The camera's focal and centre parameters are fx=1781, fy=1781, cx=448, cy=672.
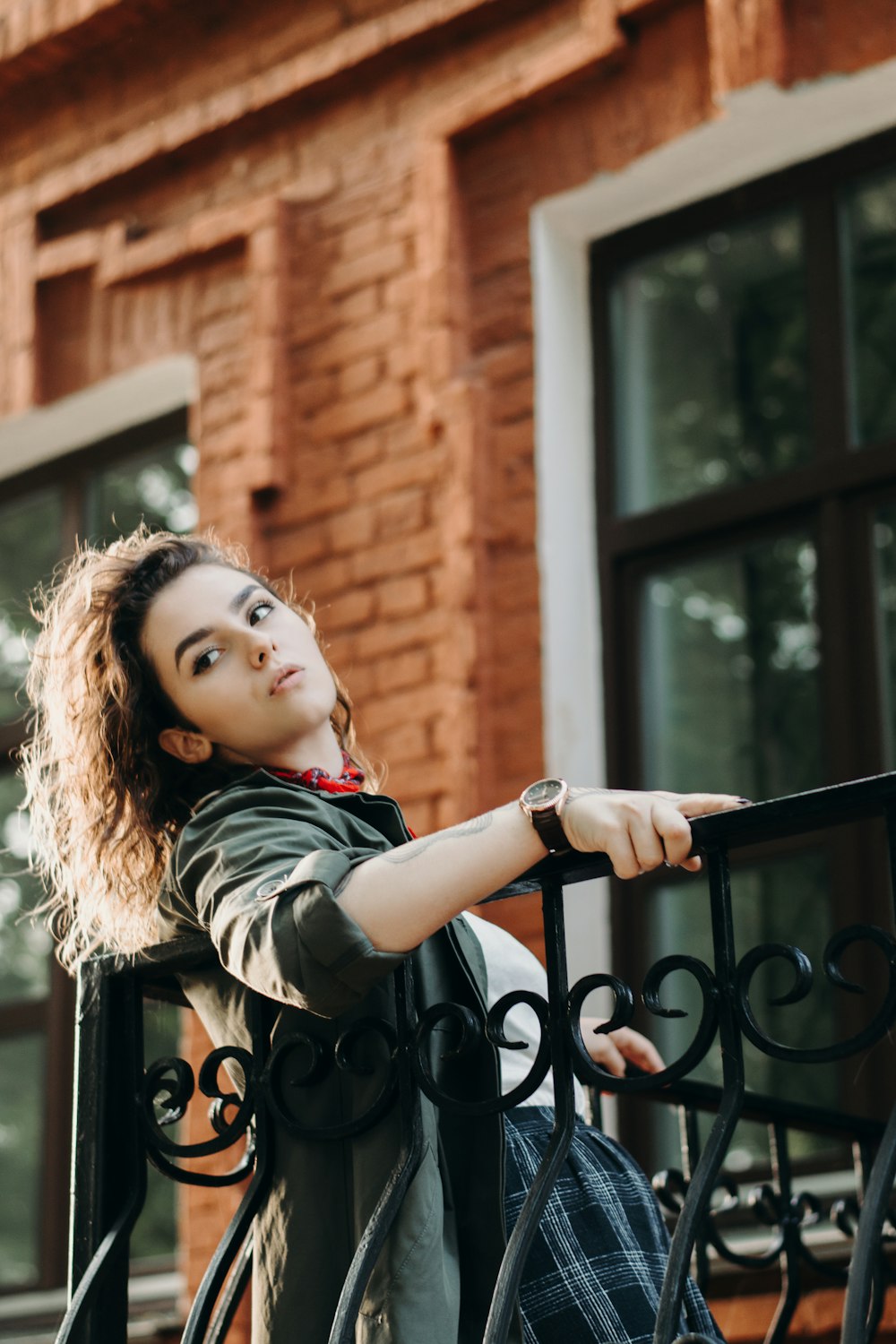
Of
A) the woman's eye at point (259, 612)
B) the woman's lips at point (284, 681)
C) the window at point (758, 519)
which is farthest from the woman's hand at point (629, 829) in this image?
the window at point (758, 519)

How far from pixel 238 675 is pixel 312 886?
53 centimetres

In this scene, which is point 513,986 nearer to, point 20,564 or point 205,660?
point 205,660

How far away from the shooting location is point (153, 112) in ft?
18.6

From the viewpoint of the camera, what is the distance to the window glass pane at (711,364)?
4664 millimetres

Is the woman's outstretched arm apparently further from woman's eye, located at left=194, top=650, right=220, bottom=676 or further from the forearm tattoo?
woman's eye, located at left=194, top=650, right=220, bottom=676

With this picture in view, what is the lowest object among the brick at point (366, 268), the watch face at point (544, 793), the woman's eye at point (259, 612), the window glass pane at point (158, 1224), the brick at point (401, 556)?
the window glass pane at point (158, 1224)

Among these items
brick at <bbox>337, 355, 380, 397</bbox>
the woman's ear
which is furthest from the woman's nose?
brick at <bbox>337, 355, 380, 397</bbox>

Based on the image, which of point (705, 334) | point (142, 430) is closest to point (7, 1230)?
point (142, 430)

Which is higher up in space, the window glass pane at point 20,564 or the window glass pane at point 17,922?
the window glass pane at point 20,564

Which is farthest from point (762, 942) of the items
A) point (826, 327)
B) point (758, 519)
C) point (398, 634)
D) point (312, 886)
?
point (312, 886)

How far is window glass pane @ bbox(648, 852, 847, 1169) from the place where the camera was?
4.29 metres

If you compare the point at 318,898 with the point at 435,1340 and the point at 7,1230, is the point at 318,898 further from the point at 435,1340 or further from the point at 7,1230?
the point at 7,1230

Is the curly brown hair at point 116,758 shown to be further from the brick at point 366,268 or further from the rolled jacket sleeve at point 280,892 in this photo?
the brick at point 366,268

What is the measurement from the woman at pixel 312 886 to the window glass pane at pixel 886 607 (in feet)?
5.59
